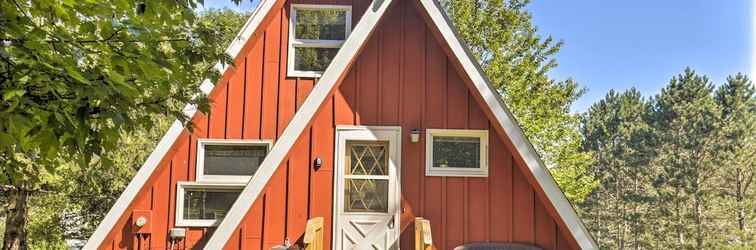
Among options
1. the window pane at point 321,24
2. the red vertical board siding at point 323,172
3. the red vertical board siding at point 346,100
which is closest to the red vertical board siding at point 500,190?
the red vertical board siding at point 346,100

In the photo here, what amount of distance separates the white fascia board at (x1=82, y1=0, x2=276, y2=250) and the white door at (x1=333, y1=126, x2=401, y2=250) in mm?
1750

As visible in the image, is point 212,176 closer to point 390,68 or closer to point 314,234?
point 314,234

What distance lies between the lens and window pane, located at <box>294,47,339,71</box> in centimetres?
684

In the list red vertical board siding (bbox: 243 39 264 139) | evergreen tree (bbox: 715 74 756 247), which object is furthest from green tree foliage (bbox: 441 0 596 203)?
evergreen tree (bbox: 715 74 756 247)

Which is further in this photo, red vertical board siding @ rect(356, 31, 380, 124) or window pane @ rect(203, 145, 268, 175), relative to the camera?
window pane @ rect(203, 145, 268, 175)

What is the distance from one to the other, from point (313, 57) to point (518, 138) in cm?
292

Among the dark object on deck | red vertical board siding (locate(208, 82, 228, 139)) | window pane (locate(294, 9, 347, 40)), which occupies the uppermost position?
window pane (locate(294, 9, 347, 40))

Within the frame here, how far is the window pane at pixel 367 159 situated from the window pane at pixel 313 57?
145 centimetres

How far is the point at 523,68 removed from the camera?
14.2 meters

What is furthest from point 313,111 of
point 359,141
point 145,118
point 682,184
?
point 682,184

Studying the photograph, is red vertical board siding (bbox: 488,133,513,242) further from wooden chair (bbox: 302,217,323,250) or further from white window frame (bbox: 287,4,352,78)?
white window frame (bbox: 287,4,352,78)

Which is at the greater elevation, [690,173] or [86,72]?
[690,173]

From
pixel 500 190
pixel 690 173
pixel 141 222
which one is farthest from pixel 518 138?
pixel 690 173

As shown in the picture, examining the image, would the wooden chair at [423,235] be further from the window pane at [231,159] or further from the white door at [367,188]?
the window pane at [231,159]
